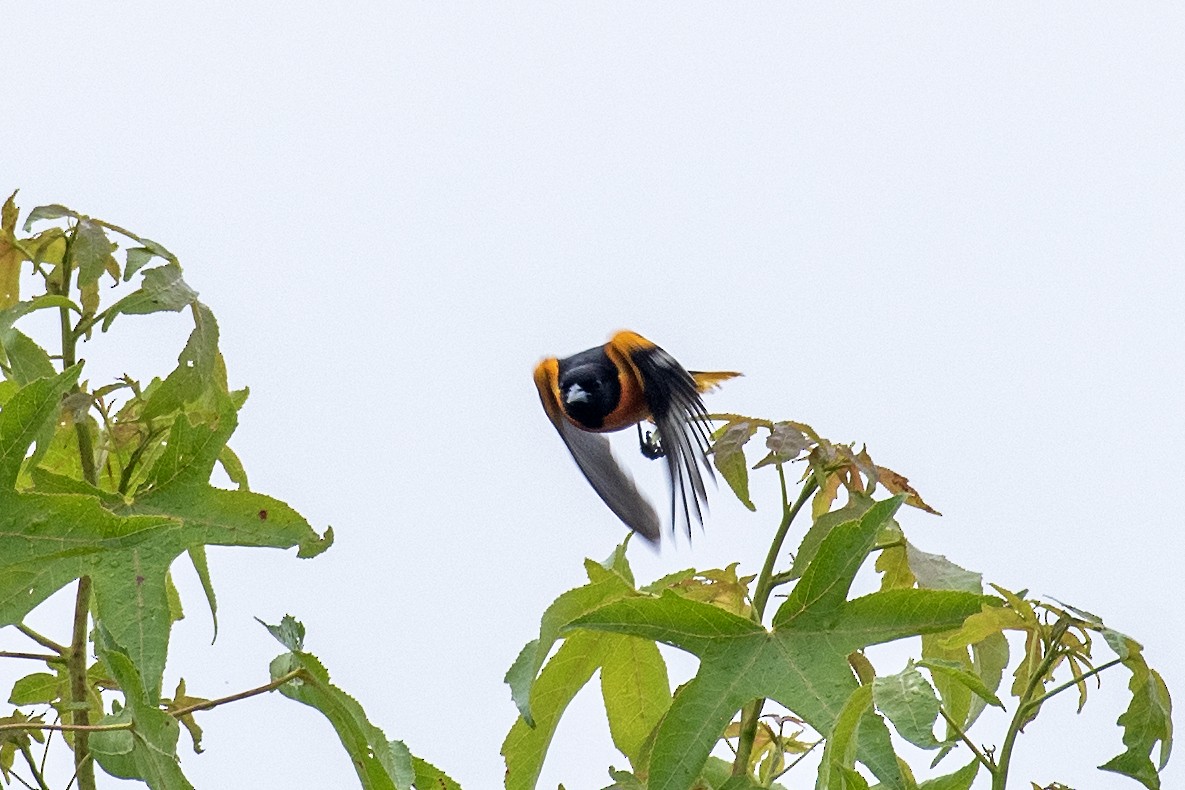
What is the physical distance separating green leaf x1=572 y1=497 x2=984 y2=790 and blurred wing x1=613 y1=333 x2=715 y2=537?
2.51 ft

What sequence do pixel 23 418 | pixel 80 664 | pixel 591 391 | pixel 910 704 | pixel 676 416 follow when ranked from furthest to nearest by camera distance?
pixel 591 391 < pixel 676 416 < pixel 80 664 < pixel 23 418 < pixel 910 704

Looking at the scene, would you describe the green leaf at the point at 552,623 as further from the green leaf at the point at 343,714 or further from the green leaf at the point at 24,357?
the green leaf at the point at 24,357

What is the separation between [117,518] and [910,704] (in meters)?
0.63

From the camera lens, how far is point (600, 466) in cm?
343

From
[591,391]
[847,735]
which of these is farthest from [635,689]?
[591,391]

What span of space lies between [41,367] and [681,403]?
1.53 m

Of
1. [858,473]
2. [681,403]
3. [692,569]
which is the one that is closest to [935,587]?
[858,473]

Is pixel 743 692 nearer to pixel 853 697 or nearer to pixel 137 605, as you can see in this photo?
pixel 853 697

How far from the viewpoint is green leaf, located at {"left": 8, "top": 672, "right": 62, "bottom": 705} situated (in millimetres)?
1756

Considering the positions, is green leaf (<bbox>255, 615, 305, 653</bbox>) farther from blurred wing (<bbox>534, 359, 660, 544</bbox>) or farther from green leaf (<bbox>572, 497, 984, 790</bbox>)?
blurred wing (<bbox>534, 359, 660, 544</bbox>)

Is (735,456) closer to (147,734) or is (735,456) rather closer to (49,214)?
(147,734)

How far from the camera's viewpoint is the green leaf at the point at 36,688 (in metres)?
1.76

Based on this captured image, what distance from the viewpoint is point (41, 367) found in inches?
62.7

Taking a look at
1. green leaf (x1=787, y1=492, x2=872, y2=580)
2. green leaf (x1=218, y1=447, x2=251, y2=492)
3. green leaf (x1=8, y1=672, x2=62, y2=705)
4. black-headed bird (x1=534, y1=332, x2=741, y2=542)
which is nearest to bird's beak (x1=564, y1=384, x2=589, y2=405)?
black-headed bird (x1=534, y1=332, x2=741, y2=542)
